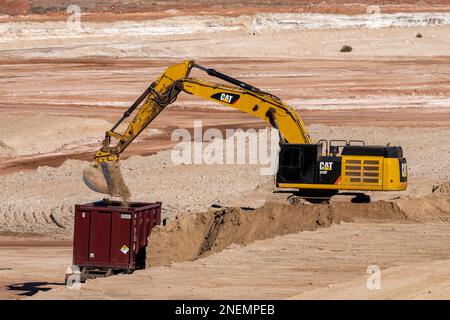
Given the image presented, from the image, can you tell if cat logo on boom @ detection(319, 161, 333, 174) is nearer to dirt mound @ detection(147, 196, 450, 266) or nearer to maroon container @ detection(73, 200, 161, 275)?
dirt mound @ detection(147, 196, 450, 266)

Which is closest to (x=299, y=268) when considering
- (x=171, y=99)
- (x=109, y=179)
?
(x=109, y=179)

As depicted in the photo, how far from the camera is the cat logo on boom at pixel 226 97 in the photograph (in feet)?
79.7

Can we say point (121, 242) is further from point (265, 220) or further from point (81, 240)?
point (265, 220)

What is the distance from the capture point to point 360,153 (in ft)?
76.3

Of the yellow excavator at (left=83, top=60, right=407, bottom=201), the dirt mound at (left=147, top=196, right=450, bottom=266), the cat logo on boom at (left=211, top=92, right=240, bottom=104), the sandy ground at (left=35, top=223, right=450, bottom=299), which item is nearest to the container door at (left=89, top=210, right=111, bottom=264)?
the sandy ground at (left=35, top=223, right=450, bottom=299)

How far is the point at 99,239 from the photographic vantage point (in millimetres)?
19875

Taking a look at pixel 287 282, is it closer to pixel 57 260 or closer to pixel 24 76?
pixel 57 260

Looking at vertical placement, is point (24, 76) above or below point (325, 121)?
above

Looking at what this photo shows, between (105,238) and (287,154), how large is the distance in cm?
536

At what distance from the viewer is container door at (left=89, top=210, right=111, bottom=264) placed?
1984 centimetres
